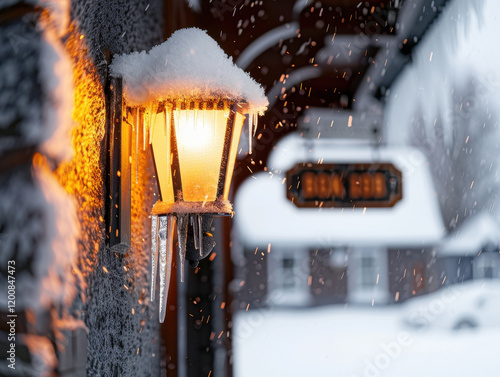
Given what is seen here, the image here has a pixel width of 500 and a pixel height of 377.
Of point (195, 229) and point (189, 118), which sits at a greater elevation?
point (189, 118)

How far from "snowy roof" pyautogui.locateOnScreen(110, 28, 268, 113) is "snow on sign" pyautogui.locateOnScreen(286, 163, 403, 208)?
3025 mm

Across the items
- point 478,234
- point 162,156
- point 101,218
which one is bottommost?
point 478,234

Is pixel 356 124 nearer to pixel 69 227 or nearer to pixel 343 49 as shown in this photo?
pixel 343 49

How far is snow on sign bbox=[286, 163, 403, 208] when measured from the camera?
491 centimetres

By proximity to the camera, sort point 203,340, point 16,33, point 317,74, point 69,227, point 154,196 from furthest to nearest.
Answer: point 317,74 < point 203,340 < point 154,196 < point 69,227 < point 16,33

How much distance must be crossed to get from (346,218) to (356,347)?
14.0 feet

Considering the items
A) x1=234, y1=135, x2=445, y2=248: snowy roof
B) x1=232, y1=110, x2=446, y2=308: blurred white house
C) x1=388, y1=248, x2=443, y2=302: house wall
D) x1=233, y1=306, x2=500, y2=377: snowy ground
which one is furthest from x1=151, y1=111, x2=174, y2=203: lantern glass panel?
x1=388, y1=248, x2=443, y2=302: house wall

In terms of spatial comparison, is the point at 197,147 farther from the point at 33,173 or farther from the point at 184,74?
the point at 33,173

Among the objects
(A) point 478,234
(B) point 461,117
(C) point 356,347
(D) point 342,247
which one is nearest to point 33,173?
(C) point 356,347

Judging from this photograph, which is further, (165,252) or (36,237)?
(165,252)

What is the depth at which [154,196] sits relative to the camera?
2.92 meters

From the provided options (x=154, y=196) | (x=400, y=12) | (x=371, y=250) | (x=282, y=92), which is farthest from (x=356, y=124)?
(x=371, y=250)

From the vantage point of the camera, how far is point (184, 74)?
1779 mm

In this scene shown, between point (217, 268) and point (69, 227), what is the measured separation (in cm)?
208
